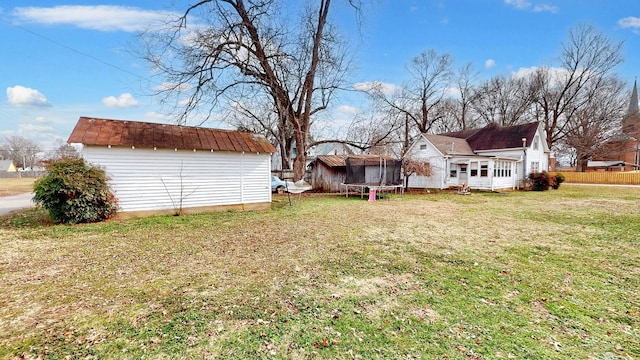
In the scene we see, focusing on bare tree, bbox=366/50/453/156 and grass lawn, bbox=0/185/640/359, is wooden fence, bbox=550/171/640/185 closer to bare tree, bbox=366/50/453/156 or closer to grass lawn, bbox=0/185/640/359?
bare tree, bbox=366/50/453/156

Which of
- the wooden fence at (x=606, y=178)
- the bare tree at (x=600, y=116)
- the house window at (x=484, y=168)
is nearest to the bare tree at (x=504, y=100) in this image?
the bare tree at (x=600, y=116)

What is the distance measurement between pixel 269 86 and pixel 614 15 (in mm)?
25006

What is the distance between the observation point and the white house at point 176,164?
303 inches

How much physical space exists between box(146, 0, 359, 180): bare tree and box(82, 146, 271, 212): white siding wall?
317cm

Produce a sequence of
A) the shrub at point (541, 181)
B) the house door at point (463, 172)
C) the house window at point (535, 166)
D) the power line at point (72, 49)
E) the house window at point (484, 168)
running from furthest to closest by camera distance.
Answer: the house window at point (535, 166), the house door at point (463, 172), the shrub at point (541, 181), the house window at point (484, 168), the power line at point (72, 49)

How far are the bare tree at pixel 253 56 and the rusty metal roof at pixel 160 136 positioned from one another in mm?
2192

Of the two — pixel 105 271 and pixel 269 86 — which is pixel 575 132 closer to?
pixel 269 86

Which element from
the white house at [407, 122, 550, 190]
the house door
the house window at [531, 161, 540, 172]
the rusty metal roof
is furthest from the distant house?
the house window at [531, 161, 540, 172]

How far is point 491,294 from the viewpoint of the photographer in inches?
132

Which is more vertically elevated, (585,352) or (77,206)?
(77,206)

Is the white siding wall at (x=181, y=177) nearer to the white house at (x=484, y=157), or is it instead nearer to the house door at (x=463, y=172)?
the white house at (x=484, y=157)

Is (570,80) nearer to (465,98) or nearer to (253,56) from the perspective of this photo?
(465,98)

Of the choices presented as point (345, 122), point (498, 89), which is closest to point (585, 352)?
point (345, 122)

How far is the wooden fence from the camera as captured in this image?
24.3 m
